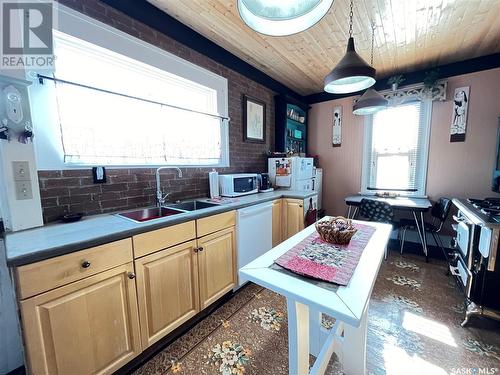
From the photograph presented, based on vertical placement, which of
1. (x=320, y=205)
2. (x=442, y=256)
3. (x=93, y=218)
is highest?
(x=93, y=218)

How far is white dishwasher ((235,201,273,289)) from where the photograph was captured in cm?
211

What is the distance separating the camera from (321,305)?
759 mm

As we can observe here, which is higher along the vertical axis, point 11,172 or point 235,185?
point 11,172

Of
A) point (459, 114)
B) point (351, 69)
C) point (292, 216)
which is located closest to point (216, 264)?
point (292, 216)

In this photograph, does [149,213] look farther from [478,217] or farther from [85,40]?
[478,217]

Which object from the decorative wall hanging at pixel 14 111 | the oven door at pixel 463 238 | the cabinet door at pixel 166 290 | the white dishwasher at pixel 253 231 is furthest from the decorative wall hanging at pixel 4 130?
the oven door at pixel 463 238

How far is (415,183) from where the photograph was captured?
11.1 feet

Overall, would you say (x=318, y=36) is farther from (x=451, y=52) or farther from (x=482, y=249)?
(x=482, y=249)

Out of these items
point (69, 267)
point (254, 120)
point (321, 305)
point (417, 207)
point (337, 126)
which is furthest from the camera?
point (337, 126)

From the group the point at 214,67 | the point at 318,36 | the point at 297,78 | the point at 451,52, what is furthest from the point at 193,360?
the point at 451,52

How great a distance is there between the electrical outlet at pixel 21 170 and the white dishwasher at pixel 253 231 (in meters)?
1.50

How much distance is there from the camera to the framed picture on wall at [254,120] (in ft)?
9.90

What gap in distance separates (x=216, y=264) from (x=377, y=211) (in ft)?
7.63

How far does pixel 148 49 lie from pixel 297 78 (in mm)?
2368
